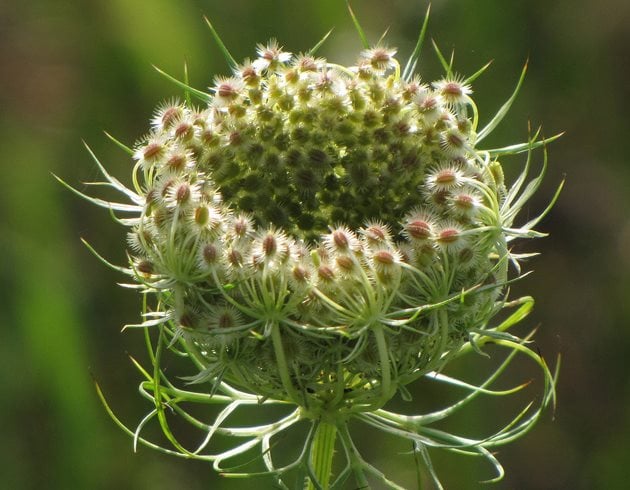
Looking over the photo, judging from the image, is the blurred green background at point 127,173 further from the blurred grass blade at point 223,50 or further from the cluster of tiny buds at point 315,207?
the cluster of tiny buds at point 315,207

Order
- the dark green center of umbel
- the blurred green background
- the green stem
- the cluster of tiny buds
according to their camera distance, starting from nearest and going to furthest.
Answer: the cluster of tiny buds, the dark green center of umbel, the green stem, the blurred green background

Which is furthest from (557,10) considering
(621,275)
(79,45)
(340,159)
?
(340,159)

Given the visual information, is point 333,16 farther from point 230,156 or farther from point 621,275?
point 230,156

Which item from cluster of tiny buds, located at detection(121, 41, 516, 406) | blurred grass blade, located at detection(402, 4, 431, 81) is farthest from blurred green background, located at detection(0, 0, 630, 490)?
cluster of tiny buds, located at detection(121, 41, 516, 406)

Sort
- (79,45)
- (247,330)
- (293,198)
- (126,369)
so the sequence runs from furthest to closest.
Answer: (79,45) < (126,369) < (293,198) < (247,330)

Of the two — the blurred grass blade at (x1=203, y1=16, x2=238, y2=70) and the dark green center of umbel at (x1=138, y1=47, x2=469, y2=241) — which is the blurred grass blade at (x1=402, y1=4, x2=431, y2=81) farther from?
the blurred grass blade at (x1=203, y1=16, x2=238, y2=70)

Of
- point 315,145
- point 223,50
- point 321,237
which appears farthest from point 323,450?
point 223,50

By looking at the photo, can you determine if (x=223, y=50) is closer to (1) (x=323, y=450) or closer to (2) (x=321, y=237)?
(2) (x=321, y=237)
